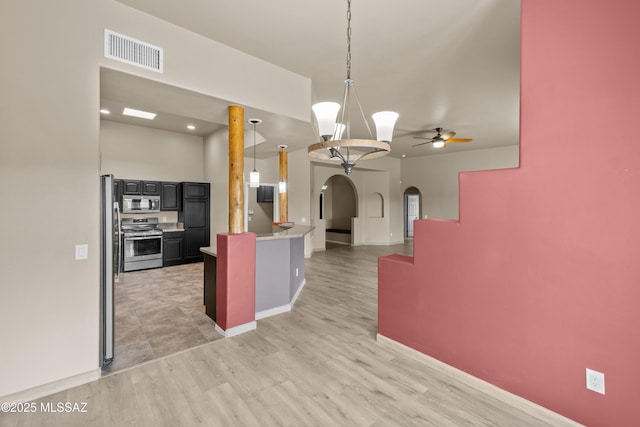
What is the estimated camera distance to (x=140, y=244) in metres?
6.20

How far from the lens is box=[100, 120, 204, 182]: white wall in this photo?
6313 mm

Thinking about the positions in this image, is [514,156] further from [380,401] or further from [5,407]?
[5,407]

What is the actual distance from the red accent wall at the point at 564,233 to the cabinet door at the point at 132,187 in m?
6.65

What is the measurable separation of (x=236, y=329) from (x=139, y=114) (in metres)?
5.04

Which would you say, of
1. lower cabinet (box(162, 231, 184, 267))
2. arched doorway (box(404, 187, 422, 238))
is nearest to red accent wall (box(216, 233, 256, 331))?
lower cabinet (box(162, 231, 184, 267))

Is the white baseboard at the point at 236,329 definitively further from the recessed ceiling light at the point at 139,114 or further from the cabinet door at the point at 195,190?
the recessed ceiling light at the point at 139,114

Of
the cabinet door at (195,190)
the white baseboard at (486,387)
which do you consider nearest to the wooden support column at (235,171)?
the white baseboard at (486,387)

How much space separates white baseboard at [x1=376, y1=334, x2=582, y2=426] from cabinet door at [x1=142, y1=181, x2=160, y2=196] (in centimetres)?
618

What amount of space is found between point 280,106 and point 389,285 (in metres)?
2.48

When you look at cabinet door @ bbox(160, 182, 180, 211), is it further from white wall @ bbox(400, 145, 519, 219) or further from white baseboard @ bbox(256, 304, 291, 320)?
white wall @ bbox(400, 145, 519, 219)

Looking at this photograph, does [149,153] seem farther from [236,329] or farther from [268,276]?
[236,329]

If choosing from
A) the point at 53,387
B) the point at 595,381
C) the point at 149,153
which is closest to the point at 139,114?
the point at 149,153

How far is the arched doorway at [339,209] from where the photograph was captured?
36.4 ft

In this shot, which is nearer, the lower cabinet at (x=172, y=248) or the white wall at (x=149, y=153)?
the white wall at (x=149, y=153)
